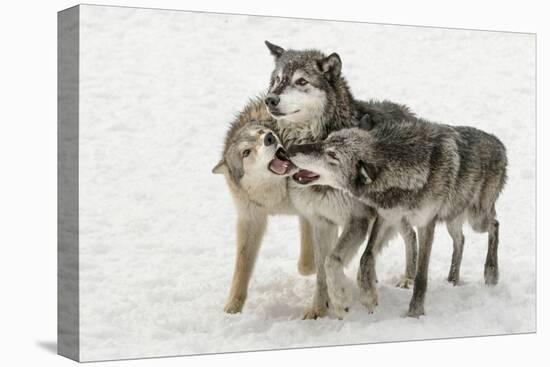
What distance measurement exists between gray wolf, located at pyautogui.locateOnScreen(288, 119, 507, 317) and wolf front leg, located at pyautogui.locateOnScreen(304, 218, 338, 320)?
313 mm

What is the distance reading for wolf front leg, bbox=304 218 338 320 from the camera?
24.6ft

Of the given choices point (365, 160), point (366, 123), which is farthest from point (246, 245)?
point (366, 123)

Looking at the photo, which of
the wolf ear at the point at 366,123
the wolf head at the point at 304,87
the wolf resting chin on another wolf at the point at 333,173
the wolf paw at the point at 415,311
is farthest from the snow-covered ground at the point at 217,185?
the wolf ear at the point at 366,123

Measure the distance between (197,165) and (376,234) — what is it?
156 cm

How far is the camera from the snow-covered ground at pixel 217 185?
22.7ft

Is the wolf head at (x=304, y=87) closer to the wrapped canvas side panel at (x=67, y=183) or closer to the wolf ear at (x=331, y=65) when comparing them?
the wolf ear at (x=331, y=65)

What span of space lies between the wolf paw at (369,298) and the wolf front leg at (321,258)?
29 cm

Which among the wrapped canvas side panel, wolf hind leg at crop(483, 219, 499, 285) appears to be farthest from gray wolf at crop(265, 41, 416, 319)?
wolf hind leg at crop(483, 219, 499, 285)

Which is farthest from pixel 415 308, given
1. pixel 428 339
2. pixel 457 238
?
pixel 457 238

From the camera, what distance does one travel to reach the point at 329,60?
23.9ft

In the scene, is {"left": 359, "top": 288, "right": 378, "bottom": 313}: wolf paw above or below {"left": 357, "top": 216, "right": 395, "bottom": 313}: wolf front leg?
below

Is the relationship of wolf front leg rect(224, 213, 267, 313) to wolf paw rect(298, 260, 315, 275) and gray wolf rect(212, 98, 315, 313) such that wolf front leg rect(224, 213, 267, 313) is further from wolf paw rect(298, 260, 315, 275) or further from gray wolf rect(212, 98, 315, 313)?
wolf paw rect(298, 260, 315, 275)

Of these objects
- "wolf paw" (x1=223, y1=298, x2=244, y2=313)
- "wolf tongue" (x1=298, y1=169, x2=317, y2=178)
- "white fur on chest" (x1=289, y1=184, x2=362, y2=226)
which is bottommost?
"wolf paw" (x1=223, y1=298, x2=244, y2=313)

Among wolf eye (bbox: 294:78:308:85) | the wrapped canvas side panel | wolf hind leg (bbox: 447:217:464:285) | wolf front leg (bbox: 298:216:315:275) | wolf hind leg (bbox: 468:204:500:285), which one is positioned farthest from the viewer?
wolf hind leg (bbox: 468:204:500:285)
